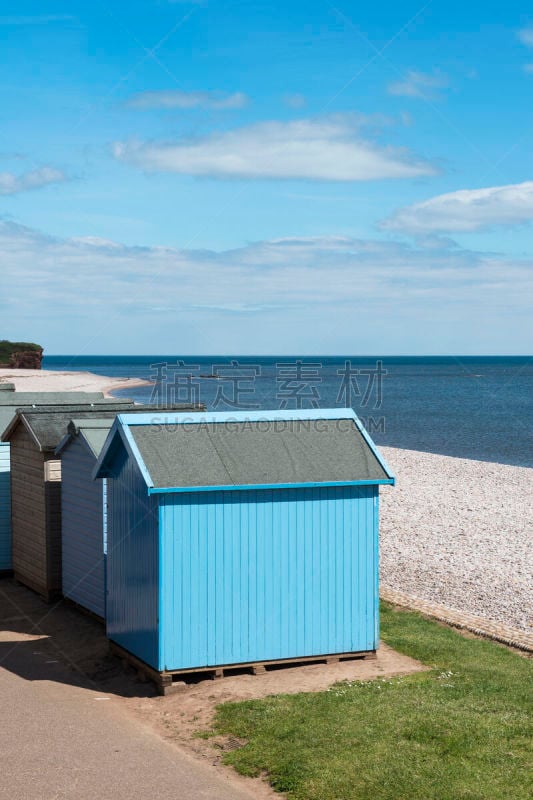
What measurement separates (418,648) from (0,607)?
7.15 meters

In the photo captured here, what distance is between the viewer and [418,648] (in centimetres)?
1194

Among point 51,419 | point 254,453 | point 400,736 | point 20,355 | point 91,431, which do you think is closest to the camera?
point 400,736

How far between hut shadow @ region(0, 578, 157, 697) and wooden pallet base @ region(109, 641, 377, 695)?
149mm

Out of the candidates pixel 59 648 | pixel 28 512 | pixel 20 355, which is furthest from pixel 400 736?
pixel 20 355

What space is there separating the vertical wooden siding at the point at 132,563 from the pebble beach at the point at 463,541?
5.98m

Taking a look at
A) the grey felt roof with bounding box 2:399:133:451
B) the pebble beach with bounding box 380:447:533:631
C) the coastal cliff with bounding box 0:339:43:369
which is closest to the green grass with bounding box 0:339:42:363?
the coastal cliff with bounding box 0:339:43:369

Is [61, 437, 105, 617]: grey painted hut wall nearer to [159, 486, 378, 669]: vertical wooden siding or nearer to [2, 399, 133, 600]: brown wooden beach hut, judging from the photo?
[2, 399, 133, 600]: brown wooden beach hut

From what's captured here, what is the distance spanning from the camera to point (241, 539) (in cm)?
1086

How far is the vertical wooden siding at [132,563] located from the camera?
1073 centimetres

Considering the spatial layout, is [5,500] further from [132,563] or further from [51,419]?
[132,563]

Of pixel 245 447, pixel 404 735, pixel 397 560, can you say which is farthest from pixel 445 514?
pixel 404 735

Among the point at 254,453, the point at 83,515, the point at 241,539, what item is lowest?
the point at 83,515

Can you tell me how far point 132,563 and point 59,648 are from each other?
2355mm

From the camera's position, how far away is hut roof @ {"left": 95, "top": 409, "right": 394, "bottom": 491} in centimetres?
1079
